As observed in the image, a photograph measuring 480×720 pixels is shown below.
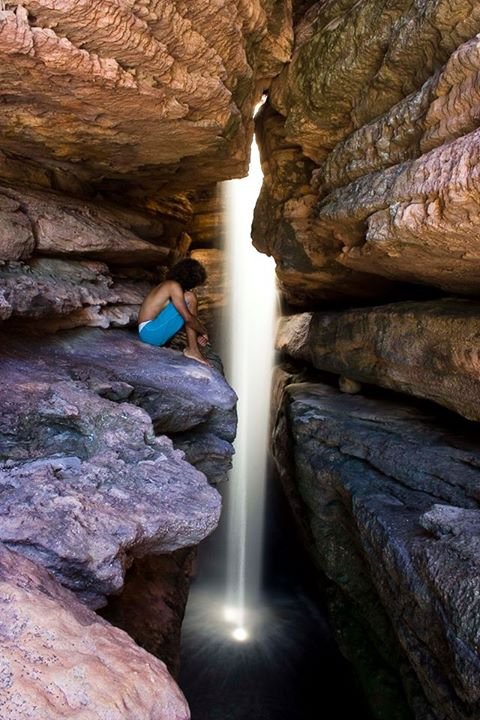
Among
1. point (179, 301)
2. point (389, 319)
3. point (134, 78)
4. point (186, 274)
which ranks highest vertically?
point (134, 78)

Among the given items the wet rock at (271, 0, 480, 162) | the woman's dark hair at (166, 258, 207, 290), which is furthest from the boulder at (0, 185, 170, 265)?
the wet rock at (271, 0, 480, 162)

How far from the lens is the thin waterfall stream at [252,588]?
7.12m

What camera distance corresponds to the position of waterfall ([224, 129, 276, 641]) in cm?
1219

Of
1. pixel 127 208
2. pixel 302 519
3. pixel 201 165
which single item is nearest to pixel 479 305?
pixel 201 165

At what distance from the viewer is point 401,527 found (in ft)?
16.6

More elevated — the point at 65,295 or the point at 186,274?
the point at 186,274

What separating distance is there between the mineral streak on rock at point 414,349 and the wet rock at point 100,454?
8.27 ft

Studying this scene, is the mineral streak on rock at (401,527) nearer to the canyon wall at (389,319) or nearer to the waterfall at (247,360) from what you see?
the canyon wall at (389,319)

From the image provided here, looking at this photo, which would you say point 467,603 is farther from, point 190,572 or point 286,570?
point 286,570

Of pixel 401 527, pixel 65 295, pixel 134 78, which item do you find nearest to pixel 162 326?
pixel 65 295

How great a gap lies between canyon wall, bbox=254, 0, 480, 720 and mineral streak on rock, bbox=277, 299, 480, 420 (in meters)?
0.03

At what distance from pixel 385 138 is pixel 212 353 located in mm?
4160

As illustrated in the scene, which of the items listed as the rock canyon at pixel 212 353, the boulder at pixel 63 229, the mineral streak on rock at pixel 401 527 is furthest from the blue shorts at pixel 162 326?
the mineral streak on rock at pixel 401 527

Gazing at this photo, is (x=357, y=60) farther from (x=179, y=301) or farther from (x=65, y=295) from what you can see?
(x=65, y=295)
